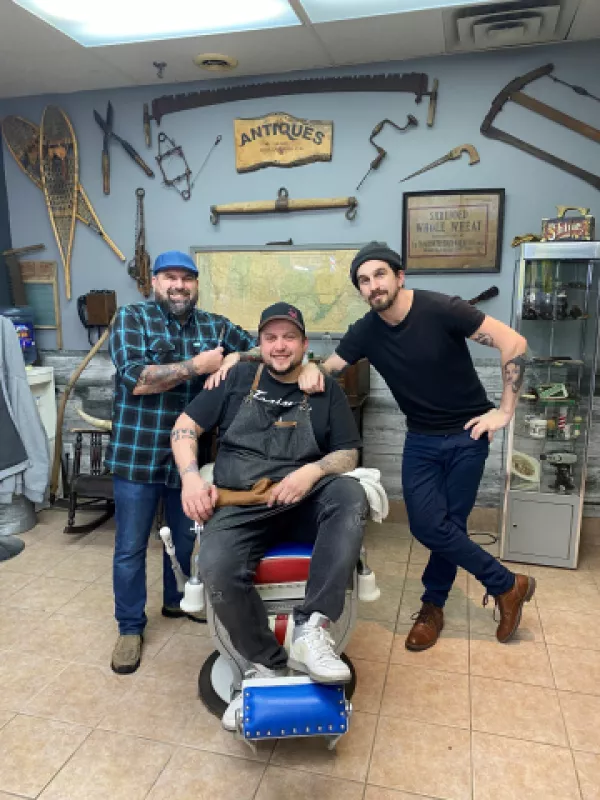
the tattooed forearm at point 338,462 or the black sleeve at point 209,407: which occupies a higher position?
the black sleeve at point 209,407

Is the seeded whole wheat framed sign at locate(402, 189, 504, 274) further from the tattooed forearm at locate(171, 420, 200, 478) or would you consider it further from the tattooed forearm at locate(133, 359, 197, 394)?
the tattooed forearm at locate(171, 420, 200, 478)

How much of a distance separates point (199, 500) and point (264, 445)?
1.05ft

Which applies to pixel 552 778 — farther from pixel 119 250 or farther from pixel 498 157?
pixel 119 250

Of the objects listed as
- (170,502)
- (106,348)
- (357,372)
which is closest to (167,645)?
(170,502)

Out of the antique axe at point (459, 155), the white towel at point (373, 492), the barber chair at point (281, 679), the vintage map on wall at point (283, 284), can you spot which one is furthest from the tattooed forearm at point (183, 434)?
the antique axe at point (459, 155)

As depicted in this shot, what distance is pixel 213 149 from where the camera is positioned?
369cm

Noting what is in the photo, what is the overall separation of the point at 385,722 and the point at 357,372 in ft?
6.09

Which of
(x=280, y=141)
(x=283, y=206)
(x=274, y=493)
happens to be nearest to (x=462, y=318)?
(x=274, y=493)

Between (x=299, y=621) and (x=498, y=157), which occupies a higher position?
(x=498, y=157)

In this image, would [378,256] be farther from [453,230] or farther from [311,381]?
[453,230]

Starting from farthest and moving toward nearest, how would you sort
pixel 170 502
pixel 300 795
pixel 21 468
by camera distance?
pixel 21 468 < pixel 170 502 < pixel 300 795

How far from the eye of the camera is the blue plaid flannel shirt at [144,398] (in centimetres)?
226

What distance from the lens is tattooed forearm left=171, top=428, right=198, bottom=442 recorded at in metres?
2.16

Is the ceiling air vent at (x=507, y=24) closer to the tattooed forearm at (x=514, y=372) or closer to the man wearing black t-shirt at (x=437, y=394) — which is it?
the man wearing black t-shirt at (x=437, y=394)
